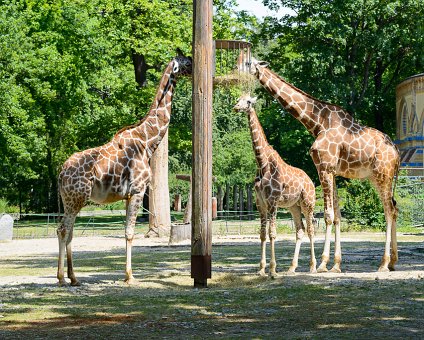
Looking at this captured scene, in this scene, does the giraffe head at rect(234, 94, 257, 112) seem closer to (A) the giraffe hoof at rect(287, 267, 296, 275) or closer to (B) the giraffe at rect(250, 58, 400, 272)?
(B) the giraffe at rect(250, 58, 400, 272)

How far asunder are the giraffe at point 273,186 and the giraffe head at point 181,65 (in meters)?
1.21

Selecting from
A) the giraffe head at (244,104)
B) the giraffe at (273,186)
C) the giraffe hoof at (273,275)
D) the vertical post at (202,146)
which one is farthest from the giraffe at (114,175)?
the giraffe hoof at (273,275)

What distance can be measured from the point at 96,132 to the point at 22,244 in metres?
18.1

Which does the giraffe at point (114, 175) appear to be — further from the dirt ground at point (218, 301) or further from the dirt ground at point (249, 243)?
the dirt ground at point (249, 243)

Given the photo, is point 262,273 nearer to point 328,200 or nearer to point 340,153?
point 328,200

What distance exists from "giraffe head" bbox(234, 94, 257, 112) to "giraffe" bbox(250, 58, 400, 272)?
532 mm

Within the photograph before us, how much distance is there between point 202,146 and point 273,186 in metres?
1.97

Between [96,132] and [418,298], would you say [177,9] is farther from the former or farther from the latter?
[418,298]

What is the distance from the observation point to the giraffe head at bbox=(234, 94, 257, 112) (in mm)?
17047

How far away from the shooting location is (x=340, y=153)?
17.0 metres

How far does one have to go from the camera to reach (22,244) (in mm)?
28906

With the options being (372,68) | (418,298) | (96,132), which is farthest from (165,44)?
(418,298)

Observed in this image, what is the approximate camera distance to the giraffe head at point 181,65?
17016 mm

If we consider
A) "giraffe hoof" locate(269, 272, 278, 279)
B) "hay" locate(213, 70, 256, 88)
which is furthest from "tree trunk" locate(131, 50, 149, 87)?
"giraffe hoof" locate(269, 272, 278, 279)
